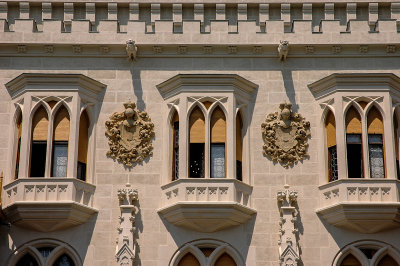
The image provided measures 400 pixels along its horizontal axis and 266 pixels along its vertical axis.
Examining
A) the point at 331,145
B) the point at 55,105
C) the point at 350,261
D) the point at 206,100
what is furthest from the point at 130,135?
the point at 350,261

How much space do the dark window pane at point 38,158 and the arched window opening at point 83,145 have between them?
1042 mm

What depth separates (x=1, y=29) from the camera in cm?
2698

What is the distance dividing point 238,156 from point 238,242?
2690 millimetres

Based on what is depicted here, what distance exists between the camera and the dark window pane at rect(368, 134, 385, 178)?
2516 cm

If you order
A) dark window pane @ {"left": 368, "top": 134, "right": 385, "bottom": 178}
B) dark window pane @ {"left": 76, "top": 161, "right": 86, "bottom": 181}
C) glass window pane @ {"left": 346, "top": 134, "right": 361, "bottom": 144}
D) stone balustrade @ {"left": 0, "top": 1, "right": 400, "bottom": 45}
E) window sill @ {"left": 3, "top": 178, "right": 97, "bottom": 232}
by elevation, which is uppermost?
stone balustrade @ {"left": 0, "top": 1, "right": 400, "bottom": 45}

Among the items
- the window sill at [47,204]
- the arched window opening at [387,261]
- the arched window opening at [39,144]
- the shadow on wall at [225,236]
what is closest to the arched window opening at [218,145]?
the shadow on wall at [225,236]

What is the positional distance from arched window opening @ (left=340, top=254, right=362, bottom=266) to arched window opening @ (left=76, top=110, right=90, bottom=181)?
8.09 metres

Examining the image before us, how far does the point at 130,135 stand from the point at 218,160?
2835mm

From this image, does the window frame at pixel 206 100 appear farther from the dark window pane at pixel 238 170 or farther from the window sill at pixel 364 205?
the window sill at pixel 364 205

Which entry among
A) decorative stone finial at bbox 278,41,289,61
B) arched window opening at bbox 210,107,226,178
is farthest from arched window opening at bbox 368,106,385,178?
arched window opening at bbox 210,107,226,178

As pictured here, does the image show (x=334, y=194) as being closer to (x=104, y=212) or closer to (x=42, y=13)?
(x=104, y=212)

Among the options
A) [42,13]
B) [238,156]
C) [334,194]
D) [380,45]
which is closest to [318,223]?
[334,194]

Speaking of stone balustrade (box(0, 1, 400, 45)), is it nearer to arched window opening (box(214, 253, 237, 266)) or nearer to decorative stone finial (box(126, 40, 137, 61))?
decorative stone finial (box(126, 40, 137, 61))

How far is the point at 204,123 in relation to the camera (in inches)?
1008
